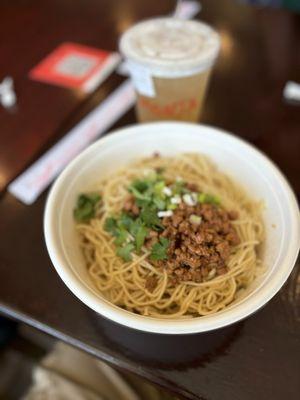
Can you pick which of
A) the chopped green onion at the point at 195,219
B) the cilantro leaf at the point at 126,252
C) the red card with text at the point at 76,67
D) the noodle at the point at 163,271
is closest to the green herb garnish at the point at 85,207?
the noodle at the point at 163,271

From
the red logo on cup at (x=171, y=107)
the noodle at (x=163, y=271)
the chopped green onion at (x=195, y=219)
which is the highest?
the red logo on cup at (x=171, y=107)

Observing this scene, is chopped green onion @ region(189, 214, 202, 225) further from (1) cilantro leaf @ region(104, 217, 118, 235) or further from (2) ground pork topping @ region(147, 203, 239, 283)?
(1) cilantro leaf @ region(104, 217, 118, 235)

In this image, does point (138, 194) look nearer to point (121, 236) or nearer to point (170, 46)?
point (121, 236)

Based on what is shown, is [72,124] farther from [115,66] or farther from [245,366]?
[245,366]

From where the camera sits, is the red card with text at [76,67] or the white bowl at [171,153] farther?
the red card with text at [76,67]

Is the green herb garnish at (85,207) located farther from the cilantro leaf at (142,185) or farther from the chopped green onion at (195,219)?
the chopped green onion at (195,219)

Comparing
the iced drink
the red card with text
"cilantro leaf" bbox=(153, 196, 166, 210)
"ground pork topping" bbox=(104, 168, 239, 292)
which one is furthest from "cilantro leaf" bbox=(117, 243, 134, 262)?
the red card with text
